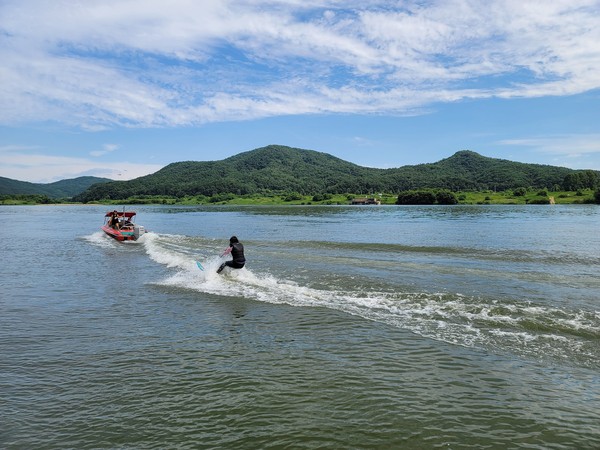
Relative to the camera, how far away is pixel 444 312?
1659cm

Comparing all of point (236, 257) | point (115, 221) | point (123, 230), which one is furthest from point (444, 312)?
point (115, 221)

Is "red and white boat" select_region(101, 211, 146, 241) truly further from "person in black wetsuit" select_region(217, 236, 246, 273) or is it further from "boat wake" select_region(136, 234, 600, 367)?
"person in black wetsuit" select_region(217, 236, 246, 273)

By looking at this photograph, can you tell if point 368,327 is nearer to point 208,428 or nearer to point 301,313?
point 301,313

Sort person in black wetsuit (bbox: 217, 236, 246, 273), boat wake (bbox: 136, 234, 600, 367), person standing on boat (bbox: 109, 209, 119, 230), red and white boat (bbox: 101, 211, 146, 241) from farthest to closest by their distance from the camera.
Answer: person standing on boat (bbox: 109, 209, 119, 230)
red and white boat (bbox: 101, 211, 146, 241)
person in black wetsuit (bbox: 217, 236, 246, 273)
boat wake (bbox: 136, 234, 600, 367)

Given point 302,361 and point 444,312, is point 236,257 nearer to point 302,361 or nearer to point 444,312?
point 444,312

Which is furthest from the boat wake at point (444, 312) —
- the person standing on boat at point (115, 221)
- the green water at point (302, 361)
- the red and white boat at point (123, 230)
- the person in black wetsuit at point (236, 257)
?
the person standing on boat at point (115, 221)

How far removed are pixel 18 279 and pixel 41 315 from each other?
10055 mm

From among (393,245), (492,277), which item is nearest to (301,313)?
(492,277)

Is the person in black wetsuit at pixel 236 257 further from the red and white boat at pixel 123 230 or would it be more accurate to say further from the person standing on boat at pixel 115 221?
the person standing on boat at pixel 115 221

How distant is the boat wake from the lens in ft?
42.1

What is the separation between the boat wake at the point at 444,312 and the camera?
12836 millimetres

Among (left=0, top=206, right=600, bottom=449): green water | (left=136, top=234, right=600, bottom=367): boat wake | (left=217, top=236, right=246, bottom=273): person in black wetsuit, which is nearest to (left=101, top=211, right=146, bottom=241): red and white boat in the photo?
(left=0, top=206, right=600, bottom=449): green water

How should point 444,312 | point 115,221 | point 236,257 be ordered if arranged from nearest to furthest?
1. point 444,312
2. point 236,257
3. point 115,221

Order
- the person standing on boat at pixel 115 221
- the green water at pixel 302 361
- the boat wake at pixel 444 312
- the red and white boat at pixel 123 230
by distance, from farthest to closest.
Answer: the person standing on boat at pixel 115 221 → the red and white boat at pixel 123 230 → the boat wake at pixel 444 312 → the green water at pixel 302 361
